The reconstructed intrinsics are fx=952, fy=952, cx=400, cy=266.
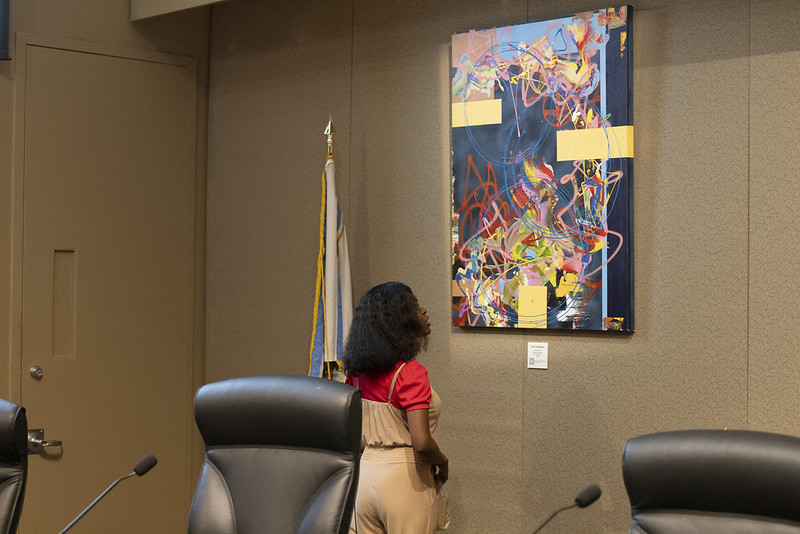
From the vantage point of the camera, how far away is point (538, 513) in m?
3.91

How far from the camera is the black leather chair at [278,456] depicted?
2.55 meters

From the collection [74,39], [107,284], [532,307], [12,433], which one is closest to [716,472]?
[532,307]

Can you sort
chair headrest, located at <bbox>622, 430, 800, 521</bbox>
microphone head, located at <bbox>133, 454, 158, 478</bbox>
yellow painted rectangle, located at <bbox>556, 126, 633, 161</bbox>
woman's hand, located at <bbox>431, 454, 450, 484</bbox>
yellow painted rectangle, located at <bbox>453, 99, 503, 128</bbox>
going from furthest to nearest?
yellow painted rectangle, located at <bbox>453, 99, 503, 128</bbox>
yellow painted rectangle, located at <bbox>556, 126, 633, 161</bbox>
woman's hand, located at <bbox>431, 454, 450, 484</bbox>
microphone head, located at <bbox>133, 454, 158, 478</bbox>
chair headrest, located at <bbox>622, 430, 800, 521</bbox>

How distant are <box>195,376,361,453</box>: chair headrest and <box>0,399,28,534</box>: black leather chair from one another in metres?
0.52

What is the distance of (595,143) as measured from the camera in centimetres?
371

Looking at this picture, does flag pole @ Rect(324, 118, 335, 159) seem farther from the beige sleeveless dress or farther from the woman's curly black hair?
the beige sleeveless dress

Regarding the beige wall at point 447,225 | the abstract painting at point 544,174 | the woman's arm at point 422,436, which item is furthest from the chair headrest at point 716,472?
the abstract painting at point 544,174

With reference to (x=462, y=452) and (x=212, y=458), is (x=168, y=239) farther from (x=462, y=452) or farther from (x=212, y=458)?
(x=212, y=458)

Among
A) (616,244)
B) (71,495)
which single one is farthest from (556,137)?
(71,495)

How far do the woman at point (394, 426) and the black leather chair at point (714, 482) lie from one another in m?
1.03

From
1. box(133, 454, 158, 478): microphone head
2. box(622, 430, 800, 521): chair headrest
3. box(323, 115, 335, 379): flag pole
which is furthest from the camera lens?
box(323, 115, 335, 379): flag pole

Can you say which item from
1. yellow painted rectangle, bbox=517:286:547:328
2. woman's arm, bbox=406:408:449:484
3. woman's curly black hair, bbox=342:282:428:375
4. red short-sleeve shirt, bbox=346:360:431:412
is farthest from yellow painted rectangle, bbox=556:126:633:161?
woman's arm, bbox=406:408:449:484

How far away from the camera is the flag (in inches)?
165

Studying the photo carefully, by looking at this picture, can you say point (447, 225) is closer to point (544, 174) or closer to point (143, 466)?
point (544, 174)
